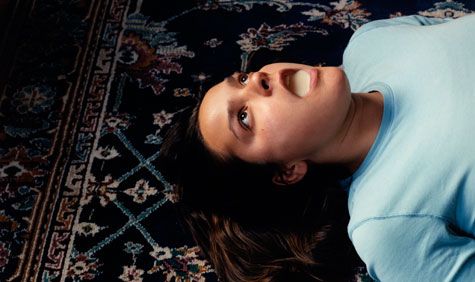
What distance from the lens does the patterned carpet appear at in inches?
50.6

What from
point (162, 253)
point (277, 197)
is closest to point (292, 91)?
point (277, 197)

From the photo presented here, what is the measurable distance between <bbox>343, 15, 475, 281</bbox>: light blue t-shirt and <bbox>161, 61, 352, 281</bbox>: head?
11cm

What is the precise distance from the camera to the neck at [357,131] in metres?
1.01

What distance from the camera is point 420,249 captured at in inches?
36.3

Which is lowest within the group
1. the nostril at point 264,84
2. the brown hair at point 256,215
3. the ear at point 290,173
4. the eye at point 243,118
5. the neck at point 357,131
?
the brown hair at point 256,215

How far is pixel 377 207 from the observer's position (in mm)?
942

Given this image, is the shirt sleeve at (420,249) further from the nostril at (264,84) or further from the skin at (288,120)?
the nostril at (264,84)

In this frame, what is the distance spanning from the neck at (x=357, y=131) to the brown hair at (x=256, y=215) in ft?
0.14

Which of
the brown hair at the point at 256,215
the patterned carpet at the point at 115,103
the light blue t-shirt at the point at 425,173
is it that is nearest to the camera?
the light blue t-shirt at the point at 425,173

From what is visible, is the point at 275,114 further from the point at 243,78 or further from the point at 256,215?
the point at 256,215

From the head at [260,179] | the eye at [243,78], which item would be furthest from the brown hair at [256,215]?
the eye at [243,78]

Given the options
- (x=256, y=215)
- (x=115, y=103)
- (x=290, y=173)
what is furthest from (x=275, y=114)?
(x=115, y=103)

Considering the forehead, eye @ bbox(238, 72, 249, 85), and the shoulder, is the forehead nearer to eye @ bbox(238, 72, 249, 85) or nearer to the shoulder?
eye @ bbox(238, 72, 249, 85)

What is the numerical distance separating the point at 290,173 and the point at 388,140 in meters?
0.16
